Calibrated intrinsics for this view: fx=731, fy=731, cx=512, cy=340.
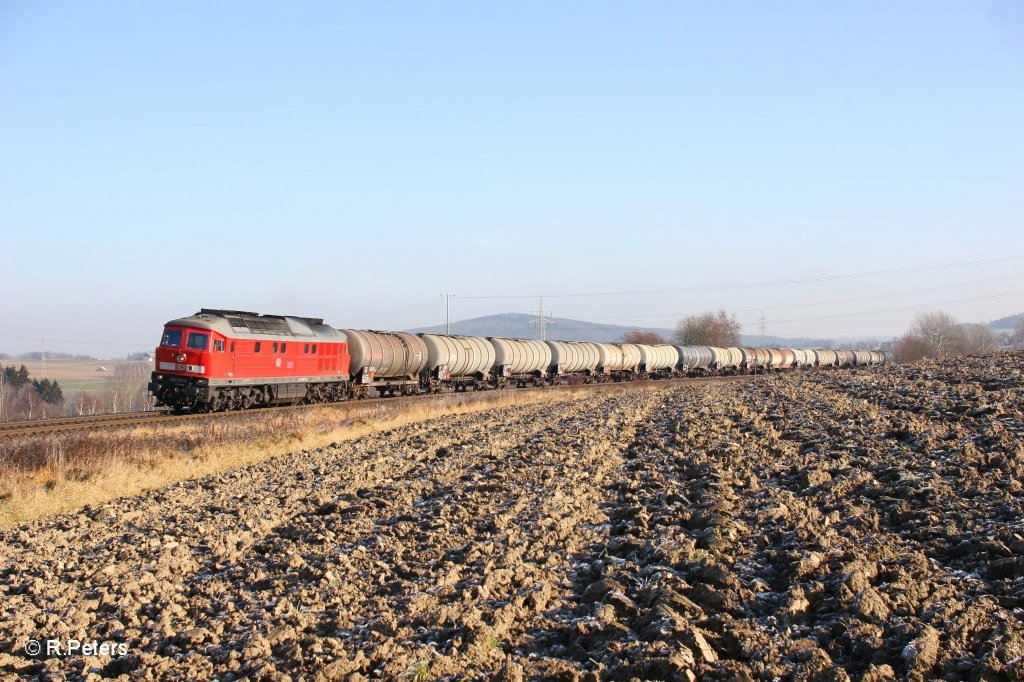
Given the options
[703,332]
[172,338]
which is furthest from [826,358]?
[172,338]

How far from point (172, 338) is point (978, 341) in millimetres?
159364

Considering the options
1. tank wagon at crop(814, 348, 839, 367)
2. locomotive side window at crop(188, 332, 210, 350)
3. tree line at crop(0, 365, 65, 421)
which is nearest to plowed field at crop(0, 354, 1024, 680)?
locomotive side window at crop(188, 332, 210, 350)

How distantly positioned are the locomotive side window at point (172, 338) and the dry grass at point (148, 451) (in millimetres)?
3824

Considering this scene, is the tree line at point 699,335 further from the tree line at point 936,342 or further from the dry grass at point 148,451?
Result: the dry grass at point 148,451

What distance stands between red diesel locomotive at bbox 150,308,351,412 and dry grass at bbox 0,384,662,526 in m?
2.02

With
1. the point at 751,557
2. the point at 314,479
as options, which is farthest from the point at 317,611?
the point at 314,479

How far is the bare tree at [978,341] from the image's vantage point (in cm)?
12540

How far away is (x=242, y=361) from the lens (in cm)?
2777

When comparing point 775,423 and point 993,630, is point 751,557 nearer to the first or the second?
point 993,630

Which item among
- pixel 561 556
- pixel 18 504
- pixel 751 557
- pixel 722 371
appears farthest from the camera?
pixel 722 371

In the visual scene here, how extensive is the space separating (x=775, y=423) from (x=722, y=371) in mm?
58404

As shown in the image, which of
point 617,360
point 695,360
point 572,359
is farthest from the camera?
point 695,360

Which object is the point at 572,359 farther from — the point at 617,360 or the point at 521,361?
the point at 617,360

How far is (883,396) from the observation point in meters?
22.0
